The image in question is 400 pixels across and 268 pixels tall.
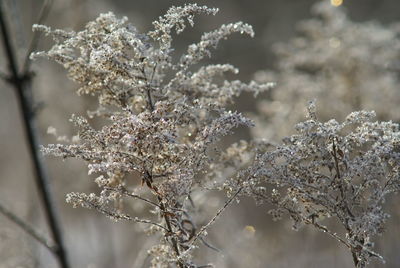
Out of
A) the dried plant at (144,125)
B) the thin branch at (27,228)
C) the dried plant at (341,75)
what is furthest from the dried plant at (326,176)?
the dried plant at (341,75)

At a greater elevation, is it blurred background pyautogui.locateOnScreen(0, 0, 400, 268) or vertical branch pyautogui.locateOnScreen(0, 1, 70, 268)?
blurred background pyautogui.locateOnScreen(0, 0, 400, 268)

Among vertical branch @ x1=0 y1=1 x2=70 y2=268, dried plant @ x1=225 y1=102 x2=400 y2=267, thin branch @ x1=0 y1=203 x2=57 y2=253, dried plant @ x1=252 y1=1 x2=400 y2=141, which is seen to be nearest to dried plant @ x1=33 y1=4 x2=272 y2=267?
dried plant @ x1=225 y1=102 x2=400 y2=267

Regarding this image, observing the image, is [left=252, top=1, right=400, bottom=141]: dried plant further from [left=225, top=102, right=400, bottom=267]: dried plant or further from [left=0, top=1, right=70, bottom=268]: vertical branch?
[left=0, top=1, right=70, bottom=268]: vertical branch

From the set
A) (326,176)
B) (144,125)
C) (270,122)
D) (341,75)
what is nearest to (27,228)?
(144,125)

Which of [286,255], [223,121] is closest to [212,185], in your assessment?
[223,121]

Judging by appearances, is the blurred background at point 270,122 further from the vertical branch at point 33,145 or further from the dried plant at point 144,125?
the vertical branch at point 33,145

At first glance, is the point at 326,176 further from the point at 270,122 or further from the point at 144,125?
the point at 270,122
